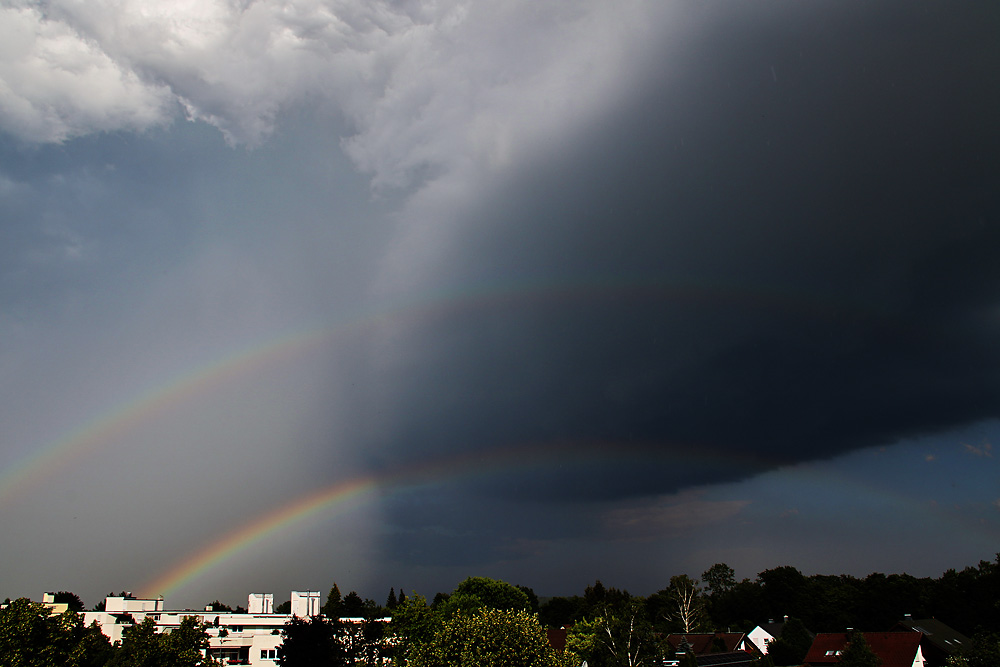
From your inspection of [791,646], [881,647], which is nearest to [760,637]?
[791,646]

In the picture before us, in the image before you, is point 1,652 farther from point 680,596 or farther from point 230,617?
point 680,596

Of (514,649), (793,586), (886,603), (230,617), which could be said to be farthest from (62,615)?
(793,586)

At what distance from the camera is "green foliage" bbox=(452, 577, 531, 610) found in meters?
83.1

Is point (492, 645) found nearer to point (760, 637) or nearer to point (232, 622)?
point (232, 622)

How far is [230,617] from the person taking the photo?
91188mm

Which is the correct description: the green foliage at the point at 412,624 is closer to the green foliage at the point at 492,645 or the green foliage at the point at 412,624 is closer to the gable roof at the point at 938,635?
the green foliage at the point at 492,645

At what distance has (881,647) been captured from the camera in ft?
277

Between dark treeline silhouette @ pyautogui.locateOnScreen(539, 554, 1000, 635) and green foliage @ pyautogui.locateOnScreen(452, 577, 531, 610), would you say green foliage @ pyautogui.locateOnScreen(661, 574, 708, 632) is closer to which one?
dark treeline silhouette @ pyautogui.locateOnScreen(539, 554, 1000, 635)

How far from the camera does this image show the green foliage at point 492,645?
3259cm

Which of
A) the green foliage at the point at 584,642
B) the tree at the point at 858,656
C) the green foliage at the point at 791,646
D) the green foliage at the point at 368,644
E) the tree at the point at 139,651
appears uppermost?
the tree at the point at 139,651

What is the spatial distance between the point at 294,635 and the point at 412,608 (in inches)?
501

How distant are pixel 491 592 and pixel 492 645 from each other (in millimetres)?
53743

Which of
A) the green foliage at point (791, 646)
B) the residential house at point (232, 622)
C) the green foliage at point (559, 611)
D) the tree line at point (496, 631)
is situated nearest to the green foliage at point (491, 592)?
the tree line at point (496, 631)

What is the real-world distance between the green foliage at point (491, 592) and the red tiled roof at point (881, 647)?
38.5m
